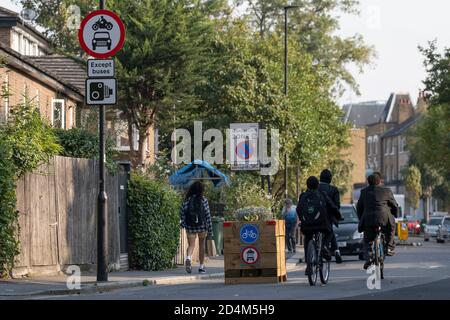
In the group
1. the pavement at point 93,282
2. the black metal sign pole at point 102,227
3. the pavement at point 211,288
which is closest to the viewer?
the pavement at point 211,288

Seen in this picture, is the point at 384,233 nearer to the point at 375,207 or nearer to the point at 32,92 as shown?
the point at 375,207

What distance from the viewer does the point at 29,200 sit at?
22250mm

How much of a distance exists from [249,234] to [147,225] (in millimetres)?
4833

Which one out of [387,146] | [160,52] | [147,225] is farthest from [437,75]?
[387,146]

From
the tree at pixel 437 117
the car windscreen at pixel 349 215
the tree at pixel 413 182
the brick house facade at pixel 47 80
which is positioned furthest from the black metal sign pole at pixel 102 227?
the tree at pixel 413 182

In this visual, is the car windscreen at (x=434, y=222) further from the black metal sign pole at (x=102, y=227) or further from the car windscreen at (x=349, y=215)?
→ the black metal sign pole at (x=102, y=227)

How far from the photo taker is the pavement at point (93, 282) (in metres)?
18.9

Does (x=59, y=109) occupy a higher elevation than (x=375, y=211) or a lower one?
higher

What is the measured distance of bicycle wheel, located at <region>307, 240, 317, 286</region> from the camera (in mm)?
20031

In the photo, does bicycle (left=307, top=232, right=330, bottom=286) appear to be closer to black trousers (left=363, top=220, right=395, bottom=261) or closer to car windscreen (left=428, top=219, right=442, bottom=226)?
black trousers (left=363, top=220, right=395, bottom=261)

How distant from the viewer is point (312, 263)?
20203 millimetres

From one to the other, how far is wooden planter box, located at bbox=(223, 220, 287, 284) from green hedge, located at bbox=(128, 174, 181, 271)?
460cm
